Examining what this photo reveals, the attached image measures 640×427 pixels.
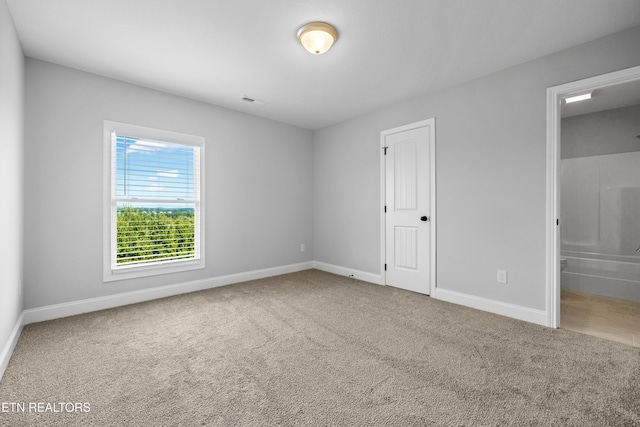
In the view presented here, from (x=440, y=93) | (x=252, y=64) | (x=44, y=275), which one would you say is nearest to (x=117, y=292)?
(x=44, y=275)

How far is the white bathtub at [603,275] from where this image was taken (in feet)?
11.9

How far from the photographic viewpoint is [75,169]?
10.0 ft

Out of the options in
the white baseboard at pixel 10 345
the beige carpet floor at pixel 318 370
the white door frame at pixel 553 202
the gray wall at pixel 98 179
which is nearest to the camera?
the beige carpet floor at pixel 318 370

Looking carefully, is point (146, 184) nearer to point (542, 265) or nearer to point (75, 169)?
point (75, 169)

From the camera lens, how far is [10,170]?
7.32 ft

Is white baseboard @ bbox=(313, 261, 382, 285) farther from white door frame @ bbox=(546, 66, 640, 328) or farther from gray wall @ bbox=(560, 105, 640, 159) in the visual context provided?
gray wall @ bbox=(560, 105, 640, 159)

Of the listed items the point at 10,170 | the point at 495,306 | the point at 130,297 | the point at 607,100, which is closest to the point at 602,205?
the point at 607,100

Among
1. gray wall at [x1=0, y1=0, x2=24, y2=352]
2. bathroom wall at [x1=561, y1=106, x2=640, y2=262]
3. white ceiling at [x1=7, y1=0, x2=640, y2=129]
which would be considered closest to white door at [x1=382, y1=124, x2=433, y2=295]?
white ceiling at [x1=7, y1=0, x2=640, y2=129]

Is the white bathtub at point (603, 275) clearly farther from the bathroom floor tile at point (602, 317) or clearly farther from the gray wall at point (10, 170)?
the gray wall at point (10, 170)

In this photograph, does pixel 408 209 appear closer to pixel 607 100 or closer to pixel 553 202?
pixel 553 202

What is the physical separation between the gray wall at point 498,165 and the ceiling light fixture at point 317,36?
1.80 metres

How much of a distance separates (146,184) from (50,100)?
1164mm

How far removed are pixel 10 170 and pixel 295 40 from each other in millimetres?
2492

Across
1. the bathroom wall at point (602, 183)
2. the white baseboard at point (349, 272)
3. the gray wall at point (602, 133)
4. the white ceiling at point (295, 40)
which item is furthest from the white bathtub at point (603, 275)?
the white ceiling at point (295, 40)
